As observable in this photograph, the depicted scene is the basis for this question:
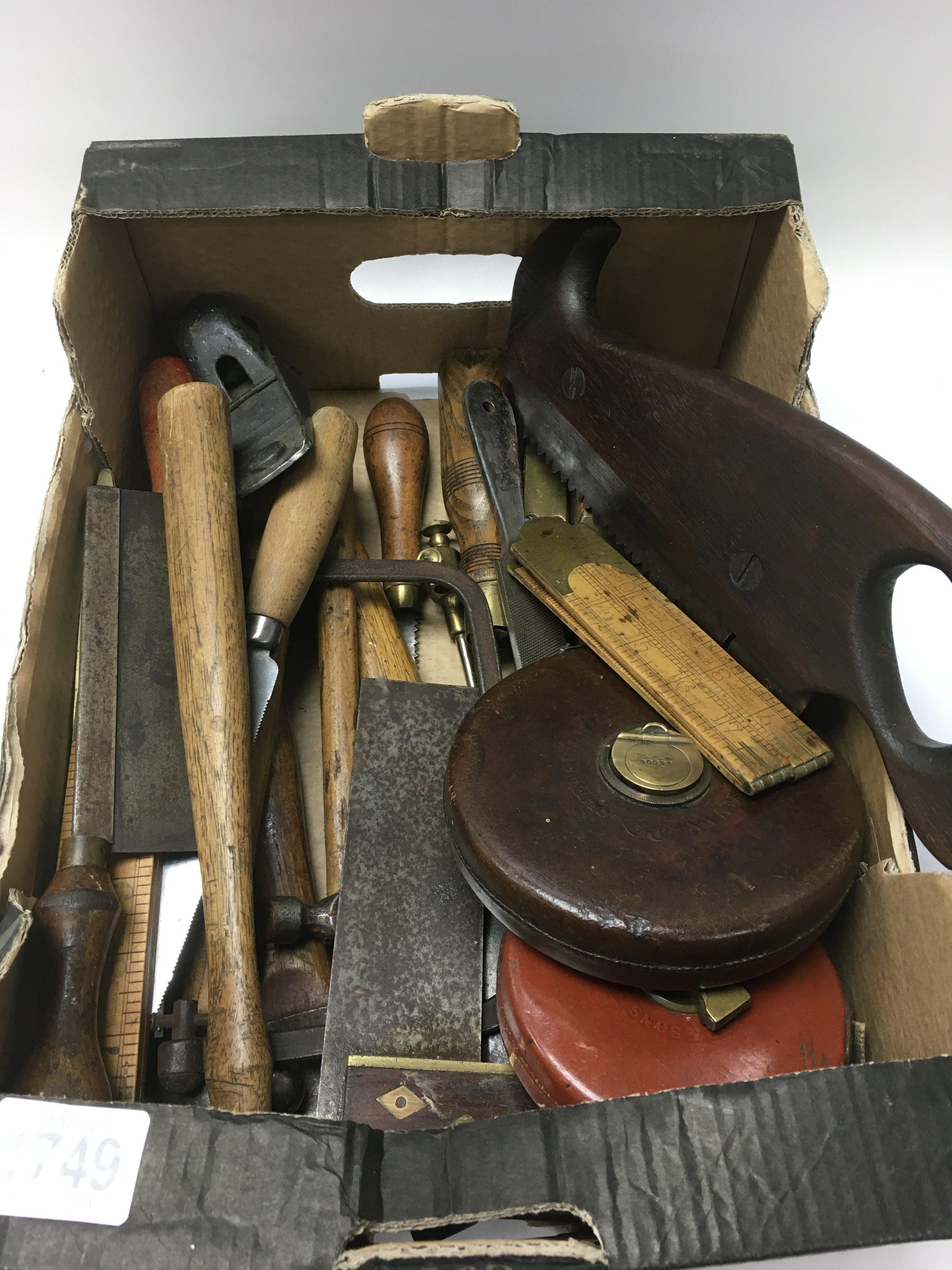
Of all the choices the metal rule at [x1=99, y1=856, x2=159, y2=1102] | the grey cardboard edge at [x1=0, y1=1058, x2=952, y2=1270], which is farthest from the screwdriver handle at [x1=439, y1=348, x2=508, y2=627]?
the grey cardboard edge at [x1=0, y1=1058, x2=952, y2=1270]

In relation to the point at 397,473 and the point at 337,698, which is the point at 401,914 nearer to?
the point at 337,698

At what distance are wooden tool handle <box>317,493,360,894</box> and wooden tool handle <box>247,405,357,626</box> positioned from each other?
0.17 feet

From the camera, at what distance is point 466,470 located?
4.06ft

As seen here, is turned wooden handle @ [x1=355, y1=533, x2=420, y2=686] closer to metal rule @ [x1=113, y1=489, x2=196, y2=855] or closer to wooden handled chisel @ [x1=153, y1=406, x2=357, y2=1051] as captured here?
wooden handled chisel @ [x1=153, y1=406, x2=357, y2=1051]

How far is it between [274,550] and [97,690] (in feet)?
0.77

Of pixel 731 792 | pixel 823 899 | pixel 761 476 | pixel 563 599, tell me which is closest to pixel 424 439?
pixel 563 599

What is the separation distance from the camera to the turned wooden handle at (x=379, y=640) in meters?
1.14

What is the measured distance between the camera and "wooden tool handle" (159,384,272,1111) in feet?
2.69

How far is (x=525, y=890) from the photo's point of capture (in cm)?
77

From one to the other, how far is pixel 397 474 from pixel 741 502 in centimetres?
51

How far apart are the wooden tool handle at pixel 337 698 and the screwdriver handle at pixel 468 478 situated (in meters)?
0.12

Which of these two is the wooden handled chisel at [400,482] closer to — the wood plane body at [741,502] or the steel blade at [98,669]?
the wood plane body at [741,502]

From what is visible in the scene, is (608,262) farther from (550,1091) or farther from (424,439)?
(550,1091)

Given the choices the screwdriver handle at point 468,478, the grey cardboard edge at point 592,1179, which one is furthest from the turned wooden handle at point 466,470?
the grey cardboard edge at point 592,1179
